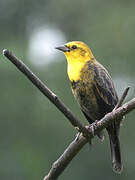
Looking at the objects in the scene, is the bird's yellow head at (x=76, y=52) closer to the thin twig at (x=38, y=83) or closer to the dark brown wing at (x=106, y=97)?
the dark brown wing at (x=106, y=97)

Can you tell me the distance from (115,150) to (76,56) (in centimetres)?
113

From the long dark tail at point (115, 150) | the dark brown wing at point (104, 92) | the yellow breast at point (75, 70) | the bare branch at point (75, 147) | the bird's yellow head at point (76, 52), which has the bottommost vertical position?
the long dark tail at point (115, 150)

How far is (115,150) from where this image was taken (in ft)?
18.2

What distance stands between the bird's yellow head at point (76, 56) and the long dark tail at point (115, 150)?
25.6 inches

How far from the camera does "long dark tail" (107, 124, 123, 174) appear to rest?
5383 millimetres

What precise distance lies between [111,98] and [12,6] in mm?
13822

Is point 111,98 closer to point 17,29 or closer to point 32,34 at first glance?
point 32,34

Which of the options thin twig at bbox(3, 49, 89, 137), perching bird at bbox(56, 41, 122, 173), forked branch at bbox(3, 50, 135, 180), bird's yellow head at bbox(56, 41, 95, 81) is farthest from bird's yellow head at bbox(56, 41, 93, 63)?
thin twig at bbox(3, 49, 89, 137)

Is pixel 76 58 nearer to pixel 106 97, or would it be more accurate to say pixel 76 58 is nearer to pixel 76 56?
pixel 76 56

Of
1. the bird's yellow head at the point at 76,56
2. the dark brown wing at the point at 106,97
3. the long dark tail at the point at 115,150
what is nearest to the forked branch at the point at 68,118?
the long dark tail at the point at 115,150

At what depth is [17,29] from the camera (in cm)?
1823

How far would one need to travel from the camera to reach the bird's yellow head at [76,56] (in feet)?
19.5

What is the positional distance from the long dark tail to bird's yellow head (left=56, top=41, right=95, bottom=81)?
65 centimetres

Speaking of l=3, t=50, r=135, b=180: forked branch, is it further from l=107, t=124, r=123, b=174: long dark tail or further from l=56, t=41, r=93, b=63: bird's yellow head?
l=56, t=41, r=93, b=63: bird's yellow head
